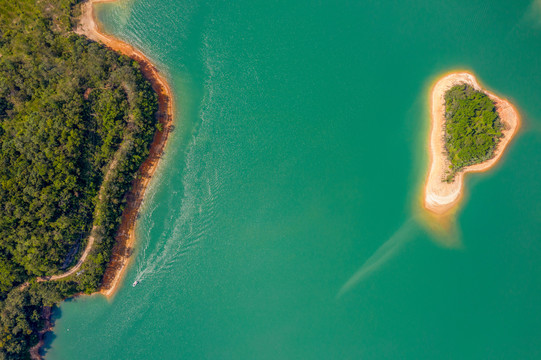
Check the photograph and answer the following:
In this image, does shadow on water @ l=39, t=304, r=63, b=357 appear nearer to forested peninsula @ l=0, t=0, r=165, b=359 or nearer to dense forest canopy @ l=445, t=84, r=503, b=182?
forested peninsula @ l=0, t=0, r=165, b=359

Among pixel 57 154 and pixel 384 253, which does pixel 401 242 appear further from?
pixel 57 154

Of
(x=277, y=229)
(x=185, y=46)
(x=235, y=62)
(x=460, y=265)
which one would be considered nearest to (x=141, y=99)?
(x=185, y=46)

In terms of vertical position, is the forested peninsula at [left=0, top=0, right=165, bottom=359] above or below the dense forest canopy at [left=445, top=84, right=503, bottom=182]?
above

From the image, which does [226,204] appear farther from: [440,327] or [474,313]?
[474,313]

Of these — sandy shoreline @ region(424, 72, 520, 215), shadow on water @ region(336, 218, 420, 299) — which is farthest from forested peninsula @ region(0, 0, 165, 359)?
sandy shoreline @ region(424, 72, 520, 215)

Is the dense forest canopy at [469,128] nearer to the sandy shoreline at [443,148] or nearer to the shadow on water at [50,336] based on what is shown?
the sandy shoreline at [443,148]

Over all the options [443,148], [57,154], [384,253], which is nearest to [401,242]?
[384,253]

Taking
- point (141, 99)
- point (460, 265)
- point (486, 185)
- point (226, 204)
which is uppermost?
point (141, 99)
